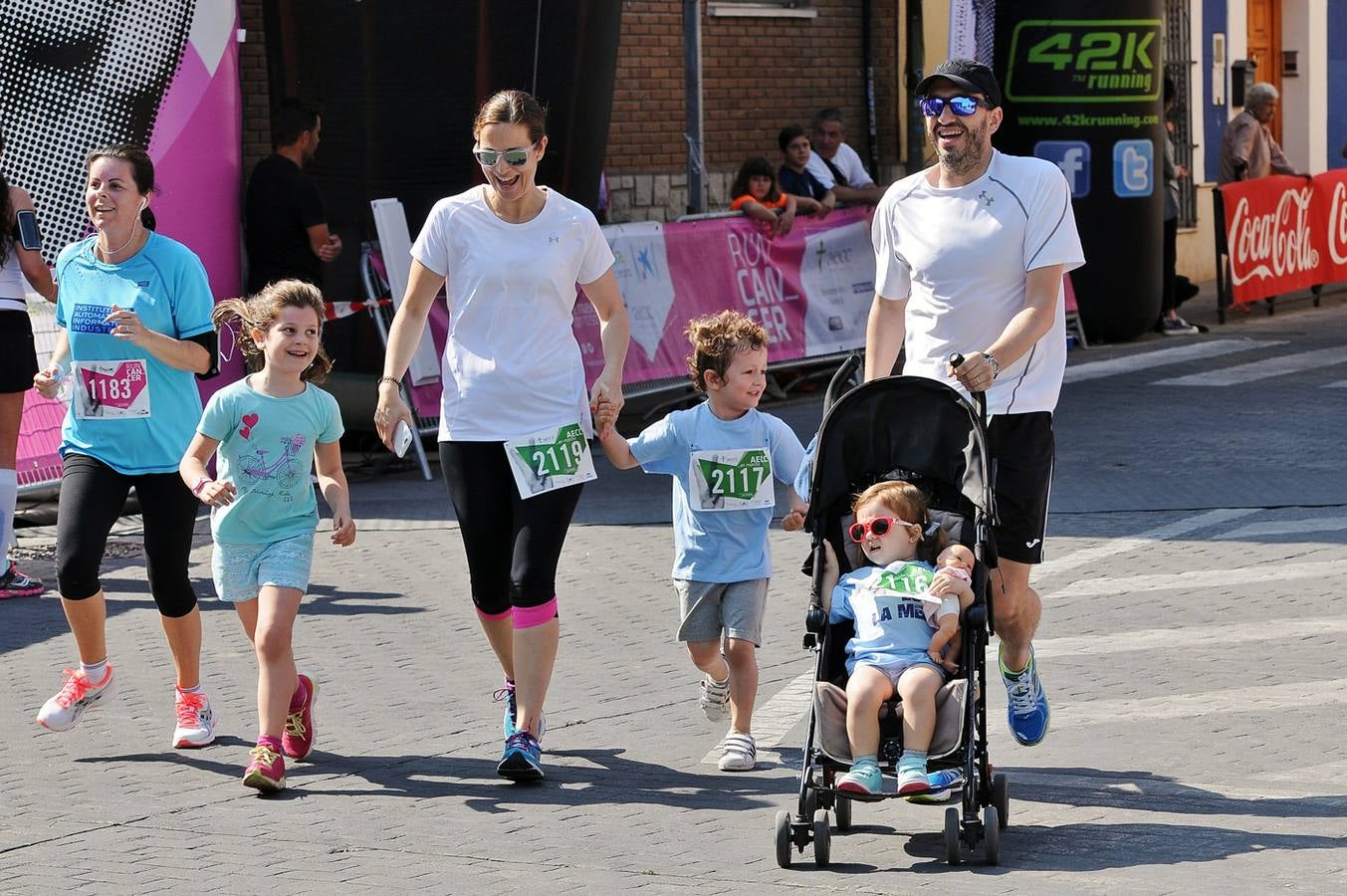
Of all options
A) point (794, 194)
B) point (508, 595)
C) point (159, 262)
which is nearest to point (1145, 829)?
point (508, 595)

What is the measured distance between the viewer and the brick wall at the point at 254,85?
1555 centimetres

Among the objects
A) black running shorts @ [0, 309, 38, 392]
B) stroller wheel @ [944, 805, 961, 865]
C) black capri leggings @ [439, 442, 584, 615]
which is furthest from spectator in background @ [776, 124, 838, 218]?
stroller wheel @ [944, 805, 961, 865]

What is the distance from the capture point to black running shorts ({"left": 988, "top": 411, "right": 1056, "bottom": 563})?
608 cm

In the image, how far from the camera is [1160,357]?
Answer: 17125 millimetres

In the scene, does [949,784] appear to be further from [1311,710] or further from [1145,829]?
[1311,710]

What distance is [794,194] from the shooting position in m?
16.2

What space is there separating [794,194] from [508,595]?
10.0 metres

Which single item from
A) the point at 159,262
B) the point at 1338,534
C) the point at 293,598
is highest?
the point at 159,262

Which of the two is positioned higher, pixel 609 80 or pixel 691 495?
pixel 609 80

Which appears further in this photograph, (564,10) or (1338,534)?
(564,10)

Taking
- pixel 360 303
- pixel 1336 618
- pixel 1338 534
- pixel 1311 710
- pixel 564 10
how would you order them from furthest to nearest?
1. pixel 564 10
2. pixel 360 303
3. pixel 1338 534
4. pixel 1336 618
5. pixel 1311 710

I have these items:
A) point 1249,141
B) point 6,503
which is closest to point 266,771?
point 6,503

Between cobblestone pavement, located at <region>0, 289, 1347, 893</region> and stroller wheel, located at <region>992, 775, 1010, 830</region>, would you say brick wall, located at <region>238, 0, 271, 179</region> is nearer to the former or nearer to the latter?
cobblestone pavement, located at <region>0, 289, 1347, 893</region>

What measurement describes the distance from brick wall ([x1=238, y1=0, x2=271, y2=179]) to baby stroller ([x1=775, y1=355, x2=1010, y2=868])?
1041cm
